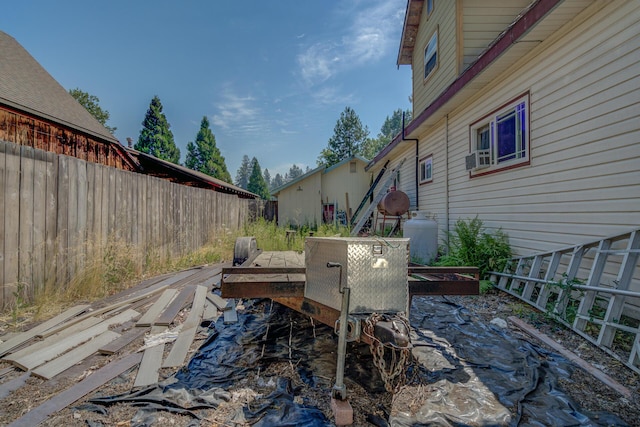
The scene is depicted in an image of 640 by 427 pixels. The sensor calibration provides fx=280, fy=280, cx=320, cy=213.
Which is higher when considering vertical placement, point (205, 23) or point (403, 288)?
point (205, 23)

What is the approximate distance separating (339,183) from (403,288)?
49.2 feet

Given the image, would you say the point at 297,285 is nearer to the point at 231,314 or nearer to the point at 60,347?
the point at 231,314

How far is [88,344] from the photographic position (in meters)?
2.45

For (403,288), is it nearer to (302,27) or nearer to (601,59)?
(601,59)

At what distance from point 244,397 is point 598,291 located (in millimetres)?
3178

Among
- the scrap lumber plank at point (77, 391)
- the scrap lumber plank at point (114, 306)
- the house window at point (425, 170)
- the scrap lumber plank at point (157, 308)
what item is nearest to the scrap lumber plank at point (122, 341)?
the scrap lumber plank at point (157, 308)

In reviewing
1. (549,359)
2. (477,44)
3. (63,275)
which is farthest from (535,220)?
(63,275)

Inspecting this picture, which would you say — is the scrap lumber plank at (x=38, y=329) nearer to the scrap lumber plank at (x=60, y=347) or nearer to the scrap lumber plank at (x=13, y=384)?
the scrap lumber plank at (x=60, y=347)

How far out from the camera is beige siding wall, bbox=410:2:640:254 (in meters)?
2.76

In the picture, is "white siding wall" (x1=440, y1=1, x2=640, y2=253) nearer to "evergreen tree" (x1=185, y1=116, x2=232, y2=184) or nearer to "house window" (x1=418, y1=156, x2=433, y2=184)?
"house window" (x1=418, y1=156, x2=433, y2=184)

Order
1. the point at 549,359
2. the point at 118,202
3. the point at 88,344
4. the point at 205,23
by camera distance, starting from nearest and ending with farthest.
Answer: the point at 549,359, the point at 88,344, the point at 118,202, the point at 205,23

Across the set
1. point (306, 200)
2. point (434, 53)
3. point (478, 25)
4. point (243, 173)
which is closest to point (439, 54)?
point (434, 53)

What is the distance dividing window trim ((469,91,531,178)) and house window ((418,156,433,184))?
187 cm

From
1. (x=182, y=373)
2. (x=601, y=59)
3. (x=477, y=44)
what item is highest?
(x=477, y=44)
